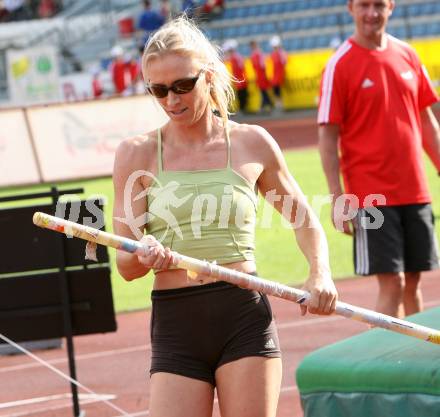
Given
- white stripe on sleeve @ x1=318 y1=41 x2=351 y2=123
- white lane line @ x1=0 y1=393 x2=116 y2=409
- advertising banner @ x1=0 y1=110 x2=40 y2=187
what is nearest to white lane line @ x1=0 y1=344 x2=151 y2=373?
white lane line @ x1=0 y1=393 x2=116 y2=409

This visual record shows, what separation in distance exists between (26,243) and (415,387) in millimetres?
3266

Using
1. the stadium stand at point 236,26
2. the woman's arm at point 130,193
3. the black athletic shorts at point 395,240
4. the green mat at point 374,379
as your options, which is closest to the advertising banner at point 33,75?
the stadium stand at point 236,26

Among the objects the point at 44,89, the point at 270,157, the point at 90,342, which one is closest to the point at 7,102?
the point at 44,89

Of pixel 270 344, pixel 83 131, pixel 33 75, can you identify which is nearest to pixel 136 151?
pixel 270 344

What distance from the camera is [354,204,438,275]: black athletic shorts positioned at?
264 inches

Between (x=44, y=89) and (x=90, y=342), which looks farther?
(x=44, y=89)

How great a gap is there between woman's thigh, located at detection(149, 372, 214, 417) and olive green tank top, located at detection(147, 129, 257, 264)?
42cm

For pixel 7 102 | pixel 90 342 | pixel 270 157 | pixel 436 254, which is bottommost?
pixel 7 102

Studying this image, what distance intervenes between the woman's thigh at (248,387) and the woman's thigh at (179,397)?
61 mm

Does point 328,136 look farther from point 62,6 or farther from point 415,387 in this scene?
point 62,6

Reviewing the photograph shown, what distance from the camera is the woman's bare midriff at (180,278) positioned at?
13.4 feet

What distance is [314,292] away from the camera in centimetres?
405

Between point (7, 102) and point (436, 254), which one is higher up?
point (436, 254)

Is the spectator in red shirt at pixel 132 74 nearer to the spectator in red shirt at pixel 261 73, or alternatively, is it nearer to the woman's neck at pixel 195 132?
the spectator in red shirt at pixel 261 73
